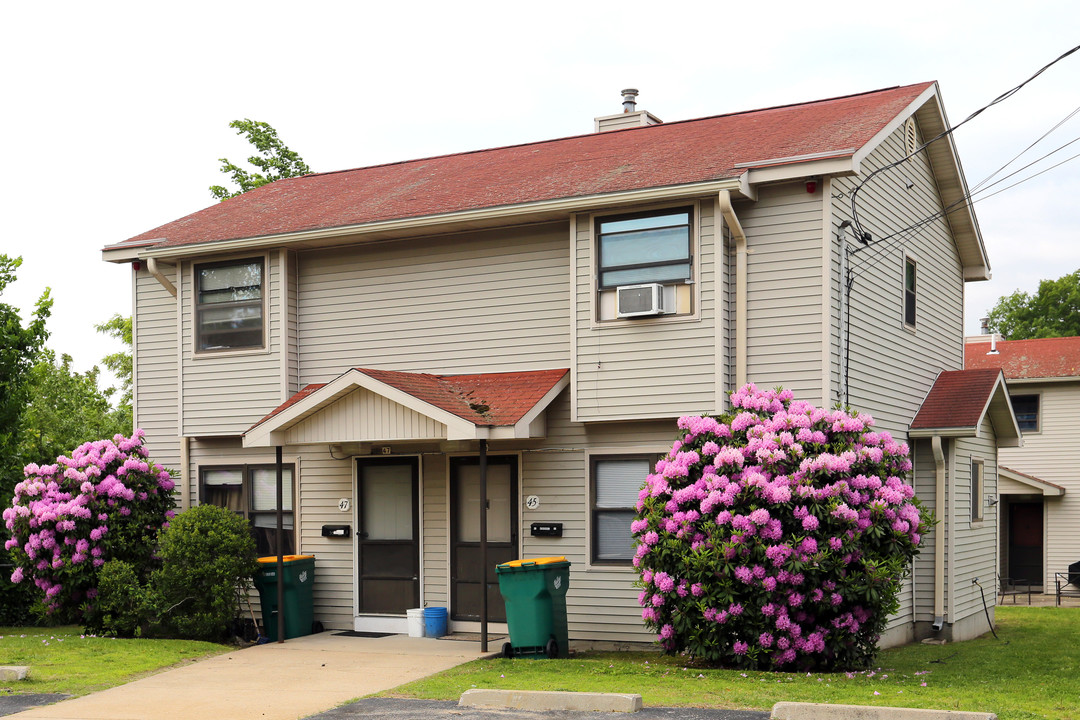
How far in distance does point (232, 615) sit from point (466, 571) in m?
2.99

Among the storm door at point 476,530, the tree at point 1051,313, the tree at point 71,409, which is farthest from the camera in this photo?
the tree at point 1051,313

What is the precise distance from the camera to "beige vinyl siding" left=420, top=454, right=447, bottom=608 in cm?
1491

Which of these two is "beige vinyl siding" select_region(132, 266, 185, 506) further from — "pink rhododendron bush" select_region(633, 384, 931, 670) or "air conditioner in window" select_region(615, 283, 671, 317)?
"pink rhododendron bush" select_region(633, 384, 931, 670)

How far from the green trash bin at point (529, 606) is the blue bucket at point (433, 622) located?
1.92 metres

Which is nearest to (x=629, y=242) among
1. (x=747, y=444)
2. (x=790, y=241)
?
(x=790, y=241)

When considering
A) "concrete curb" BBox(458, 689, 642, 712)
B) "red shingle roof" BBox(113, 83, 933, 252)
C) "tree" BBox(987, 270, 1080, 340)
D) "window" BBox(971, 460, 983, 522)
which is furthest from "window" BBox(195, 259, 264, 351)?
"tree" BBox(987, 270, 1080, 340)

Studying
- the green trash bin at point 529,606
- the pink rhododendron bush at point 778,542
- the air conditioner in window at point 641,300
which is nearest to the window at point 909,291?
the pink rhododendron bush at point 778,542

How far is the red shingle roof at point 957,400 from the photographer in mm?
15477

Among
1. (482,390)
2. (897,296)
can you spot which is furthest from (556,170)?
(897,296)

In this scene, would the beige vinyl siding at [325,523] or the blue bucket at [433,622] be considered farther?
the beige vinyl siding at [325,523]

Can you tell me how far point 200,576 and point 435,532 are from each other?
9.73ft

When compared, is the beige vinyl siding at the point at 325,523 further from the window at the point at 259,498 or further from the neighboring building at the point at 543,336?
the window at the point at 259,498

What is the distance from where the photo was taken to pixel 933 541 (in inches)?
621

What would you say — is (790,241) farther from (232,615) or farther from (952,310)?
(232,615)
